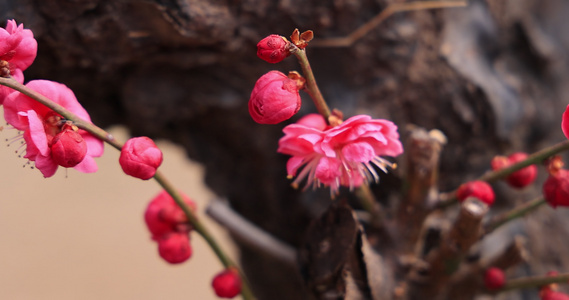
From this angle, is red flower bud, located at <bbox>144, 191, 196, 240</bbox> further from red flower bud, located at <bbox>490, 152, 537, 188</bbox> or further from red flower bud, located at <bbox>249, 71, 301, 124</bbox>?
red flower bud, located at <bbox>490, 152, 537, 188</bbox>

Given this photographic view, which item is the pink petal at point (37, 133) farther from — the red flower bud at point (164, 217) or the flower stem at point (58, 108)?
the red flower bud at point (164, 217)

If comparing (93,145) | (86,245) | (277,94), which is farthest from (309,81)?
(86,245)

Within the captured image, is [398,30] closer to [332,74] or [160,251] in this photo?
[332,74]

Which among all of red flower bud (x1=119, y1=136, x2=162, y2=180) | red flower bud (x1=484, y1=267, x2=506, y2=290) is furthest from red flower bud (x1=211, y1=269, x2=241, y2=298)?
red flower bud (x1=484, y1=267, x2=506, y2=290)

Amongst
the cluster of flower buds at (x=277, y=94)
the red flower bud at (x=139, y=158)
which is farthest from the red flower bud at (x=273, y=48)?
the red flower bud at (x=139, y=158)

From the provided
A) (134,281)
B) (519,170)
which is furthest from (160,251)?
(134,281)
